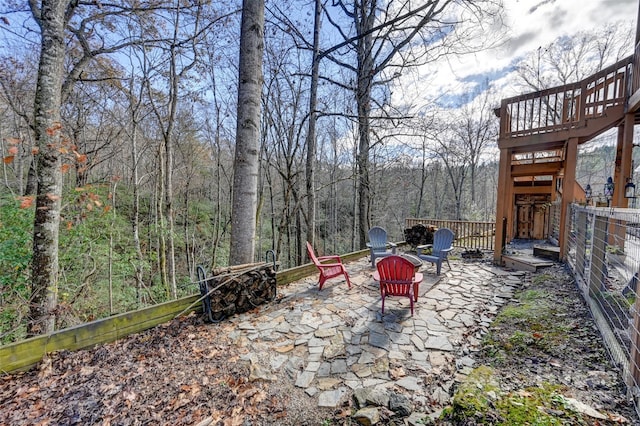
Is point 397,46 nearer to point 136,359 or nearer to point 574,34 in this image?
point 136,359

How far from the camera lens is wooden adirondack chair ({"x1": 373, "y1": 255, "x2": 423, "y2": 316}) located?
3.37 meters

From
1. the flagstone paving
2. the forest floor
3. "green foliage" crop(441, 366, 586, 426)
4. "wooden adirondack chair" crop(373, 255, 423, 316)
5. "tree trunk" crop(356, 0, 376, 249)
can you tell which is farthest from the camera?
"tree trunk" crop(356, 0, 376, 249)

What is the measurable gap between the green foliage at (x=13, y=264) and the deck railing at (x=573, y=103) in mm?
8548

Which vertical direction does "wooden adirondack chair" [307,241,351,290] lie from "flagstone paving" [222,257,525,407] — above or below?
above

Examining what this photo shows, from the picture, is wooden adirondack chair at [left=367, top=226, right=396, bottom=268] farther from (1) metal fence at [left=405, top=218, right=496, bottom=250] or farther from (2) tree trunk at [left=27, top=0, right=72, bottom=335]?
(2) tree trunk at [left=27, top=0, right=72, bottom=335]

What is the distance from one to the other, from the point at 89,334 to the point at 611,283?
6.45 metres

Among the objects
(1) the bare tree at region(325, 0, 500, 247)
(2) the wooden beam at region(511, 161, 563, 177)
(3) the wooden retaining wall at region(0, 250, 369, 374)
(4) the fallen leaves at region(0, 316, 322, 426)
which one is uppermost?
(1) the bare tree at region(325, 0, 500, 247)

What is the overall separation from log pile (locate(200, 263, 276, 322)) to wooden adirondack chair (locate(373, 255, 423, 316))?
62.6 inches

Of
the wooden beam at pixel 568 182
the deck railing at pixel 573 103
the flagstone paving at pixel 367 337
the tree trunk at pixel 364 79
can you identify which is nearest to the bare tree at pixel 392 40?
the tree trunk at pixel 364 79

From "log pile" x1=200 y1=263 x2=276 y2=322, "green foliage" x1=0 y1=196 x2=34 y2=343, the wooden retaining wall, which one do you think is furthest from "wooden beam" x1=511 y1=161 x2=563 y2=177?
"green foliage" x1=0 y1=196 x2=34 y2=343

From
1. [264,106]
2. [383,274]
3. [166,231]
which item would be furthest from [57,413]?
[264,106]

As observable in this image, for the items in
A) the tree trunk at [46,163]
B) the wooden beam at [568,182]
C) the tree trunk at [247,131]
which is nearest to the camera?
the tree trunk at [46,163]

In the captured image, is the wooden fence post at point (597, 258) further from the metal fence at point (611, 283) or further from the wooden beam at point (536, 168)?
the wooden beam at point (536, 168)

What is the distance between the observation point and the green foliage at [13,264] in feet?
10.2
